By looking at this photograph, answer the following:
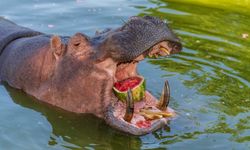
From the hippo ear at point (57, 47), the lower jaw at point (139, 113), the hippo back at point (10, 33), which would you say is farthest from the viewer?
the hippo back at point (10, 33)

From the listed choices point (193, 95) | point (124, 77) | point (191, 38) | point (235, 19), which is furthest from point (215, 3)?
point (124, 77)

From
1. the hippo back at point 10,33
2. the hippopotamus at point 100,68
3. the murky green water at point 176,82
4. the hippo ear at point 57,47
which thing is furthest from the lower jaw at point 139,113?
the hippo back at point 10,33

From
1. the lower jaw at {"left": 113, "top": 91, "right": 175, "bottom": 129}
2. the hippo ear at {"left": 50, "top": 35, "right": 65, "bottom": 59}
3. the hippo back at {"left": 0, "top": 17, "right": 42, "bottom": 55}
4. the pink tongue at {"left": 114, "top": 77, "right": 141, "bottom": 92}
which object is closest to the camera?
the lower jaw at {"left": 113, "top": 91, "right": 175, "bottom": 129}

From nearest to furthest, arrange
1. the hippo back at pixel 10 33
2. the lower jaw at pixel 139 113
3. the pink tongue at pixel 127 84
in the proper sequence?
the lower jaw at pixel 139 113 → the pink tongue at pixel 127 84 → the hippo back at pixel 10 33

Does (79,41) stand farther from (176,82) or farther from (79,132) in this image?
(176,82)

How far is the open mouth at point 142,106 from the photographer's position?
6777mm

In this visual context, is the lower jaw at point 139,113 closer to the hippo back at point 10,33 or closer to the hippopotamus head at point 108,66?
the hippopotamus head at point 108,66

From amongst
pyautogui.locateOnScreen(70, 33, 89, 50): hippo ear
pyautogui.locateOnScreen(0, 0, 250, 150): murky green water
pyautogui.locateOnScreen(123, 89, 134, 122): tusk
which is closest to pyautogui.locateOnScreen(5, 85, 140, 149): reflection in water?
pyautogui.locateOnScreen(0, 0, 250, 150): murky green water

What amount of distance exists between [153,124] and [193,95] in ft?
4.37

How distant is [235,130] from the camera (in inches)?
281

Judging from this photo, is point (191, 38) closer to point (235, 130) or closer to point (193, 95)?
point (193, 95)

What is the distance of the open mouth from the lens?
6.78 meters

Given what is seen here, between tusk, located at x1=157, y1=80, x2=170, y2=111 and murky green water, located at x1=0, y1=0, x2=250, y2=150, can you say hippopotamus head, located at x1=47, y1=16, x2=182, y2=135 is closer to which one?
tusk, located at x1=157, y1=80, x2=170, y2=111

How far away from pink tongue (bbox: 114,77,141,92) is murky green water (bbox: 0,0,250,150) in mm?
492
